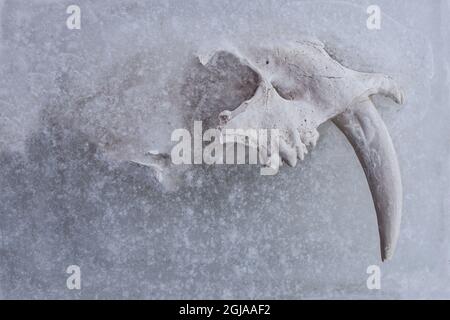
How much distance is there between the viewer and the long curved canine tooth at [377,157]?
1.43 m

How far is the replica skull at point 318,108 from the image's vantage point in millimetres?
1344

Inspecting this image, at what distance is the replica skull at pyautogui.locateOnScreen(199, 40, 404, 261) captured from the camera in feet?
4.41

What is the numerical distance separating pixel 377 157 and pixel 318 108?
0.22m

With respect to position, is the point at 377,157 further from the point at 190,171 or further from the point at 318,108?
the point at 190,171

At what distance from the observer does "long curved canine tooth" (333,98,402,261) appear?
1427mm

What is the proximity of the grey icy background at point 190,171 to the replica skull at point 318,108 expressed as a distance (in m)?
0.05

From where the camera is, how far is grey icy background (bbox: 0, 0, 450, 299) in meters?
1.44

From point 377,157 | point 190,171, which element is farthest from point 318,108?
point 190,171

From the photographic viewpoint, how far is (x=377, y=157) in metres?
1.43

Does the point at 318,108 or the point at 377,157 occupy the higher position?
the point at 318,108

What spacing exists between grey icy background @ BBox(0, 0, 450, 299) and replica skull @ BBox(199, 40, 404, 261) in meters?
0.05

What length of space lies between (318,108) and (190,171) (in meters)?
0.40

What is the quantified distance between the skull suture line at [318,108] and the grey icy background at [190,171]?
0.05m

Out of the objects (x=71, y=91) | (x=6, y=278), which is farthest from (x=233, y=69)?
(x=6, y=278)
